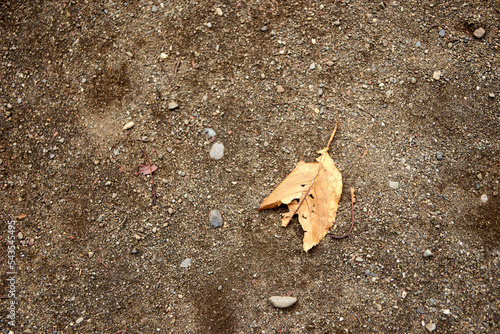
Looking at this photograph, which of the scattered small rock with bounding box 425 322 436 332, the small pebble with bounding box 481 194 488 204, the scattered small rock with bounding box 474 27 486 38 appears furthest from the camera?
the scattered small rock with bounding box 474 27 486 38

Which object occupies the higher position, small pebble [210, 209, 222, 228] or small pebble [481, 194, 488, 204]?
small pebble [210, 209, 222, 228]

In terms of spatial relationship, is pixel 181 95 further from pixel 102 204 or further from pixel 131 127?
pixel 102 204

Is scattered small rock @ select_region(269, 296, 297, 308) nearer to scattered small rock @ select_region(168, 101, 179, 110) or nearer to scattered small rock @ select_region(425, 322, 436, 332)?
scattered small rock @ select_region(425, 322, 436, 332)

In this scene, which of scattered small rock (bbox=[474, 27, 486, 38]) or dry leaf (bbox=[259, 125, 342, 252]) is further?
scattered small rock (bbox=[474, 27, 486, 38])

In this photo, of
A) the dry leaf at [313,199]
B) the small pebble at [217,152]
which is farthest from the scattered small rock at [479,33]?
the small pebble at [217,152]

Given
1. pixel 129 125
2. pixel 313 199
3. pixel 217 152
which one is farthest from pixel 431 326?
pixel 129 125

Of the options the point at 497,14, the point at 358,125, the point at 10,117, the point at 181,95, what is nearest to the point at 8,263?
the point at 10,117

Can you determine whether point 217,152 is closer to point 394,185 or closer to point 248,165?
point 248,165

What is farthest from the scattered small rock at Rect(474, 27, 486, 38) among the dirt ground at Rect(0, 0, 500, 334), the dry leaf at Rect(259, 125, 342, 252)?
the dry leaf at Rect(259, 125, 342, 252)
